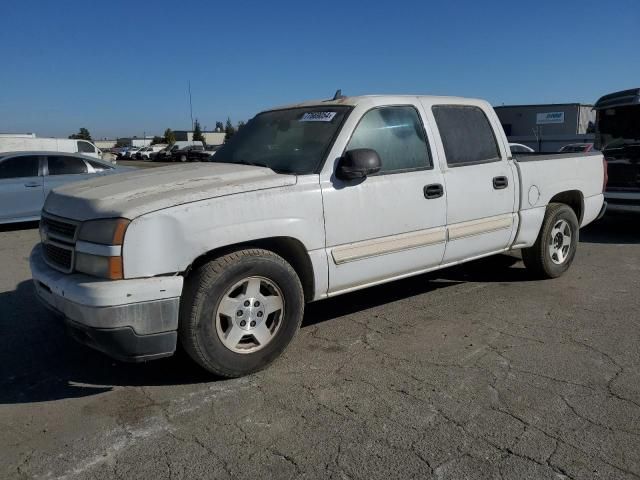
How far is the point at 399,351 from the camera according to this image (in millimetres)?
4168

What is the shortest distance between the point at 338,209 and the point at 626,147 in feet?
24.7

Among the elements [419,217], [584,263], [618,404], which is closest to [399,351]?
[419,217]

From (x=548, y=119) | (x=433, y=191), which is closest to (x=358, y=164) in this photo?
(x=433, y=191)

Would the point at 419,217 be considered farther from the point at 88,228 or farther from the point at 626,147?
the point at 626,147

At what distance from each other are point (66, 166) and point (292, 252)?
8.61m

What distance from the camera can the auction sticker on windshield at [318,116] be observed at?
438 centimetres

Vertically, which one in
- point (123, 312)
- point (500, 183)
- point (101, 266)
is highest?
point (500, 183)

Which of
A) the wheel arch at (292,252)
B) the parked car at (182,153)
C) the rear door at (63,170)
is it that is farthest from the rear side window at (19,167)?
the parked car at (182,153)

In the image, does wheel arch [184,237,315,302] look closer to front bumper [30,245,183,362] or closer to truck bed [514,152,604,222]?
front bumper [30,245,183,362]

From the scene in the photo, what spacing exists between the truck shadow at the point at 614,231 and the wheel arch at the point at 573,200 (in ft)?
7.91

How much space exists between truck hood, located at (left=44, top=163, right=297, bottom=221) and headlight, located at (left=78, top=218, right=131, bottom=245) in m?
0.04

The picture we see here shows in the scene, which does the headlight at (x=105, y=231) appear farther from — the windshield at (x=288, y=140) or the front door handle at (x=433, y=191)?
the front door handle at (x=433, y=191)

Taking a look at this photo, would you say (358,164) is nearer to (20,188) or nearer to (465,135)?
(465,135)

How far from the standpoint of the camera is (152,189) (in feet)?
11.8
